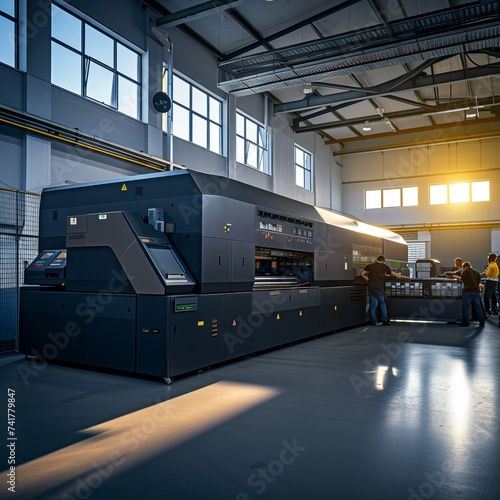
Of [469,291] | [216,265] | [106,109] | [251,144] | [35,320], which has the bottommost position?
[35,320]

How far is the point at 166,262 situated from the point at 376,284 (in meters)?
5.59

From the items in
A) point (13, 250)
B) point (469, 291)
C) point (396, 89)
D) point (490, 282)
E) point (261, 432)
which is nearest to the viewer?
point (261, 432)

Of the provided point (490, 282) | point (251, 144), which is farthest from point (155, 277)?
point (490, 282)

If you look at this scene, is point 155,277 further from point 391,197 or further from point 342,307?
point 391,197

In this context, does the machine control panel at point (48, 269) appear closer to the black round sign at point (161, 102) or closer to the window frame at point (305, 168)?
the black round sign at point (161, 102)

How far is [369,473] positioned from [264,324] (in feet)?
10.8

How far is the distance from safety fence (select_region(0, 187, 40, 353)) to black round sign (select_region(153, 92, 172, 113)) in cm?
348

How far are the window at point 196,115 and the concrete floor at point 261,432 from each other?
625 cm

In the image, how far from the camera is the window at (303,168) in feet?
48.4

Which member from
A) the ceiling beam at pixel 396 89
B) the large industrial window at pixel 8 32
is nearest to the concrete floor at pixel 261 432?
the large industrial window at pixel 8 32

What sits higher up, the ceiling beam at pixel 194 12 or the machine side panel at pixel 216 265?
the ceiling beam at pixel 194 12

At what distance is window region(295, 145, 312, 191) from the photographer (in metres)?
14.8

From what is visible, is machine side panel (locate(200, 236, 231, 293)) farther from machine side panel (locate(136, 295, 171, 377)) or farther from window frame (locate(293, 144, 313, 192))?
window frame (locate(293, 144, 313, 192))

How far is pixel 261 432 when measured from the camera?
2.75m
